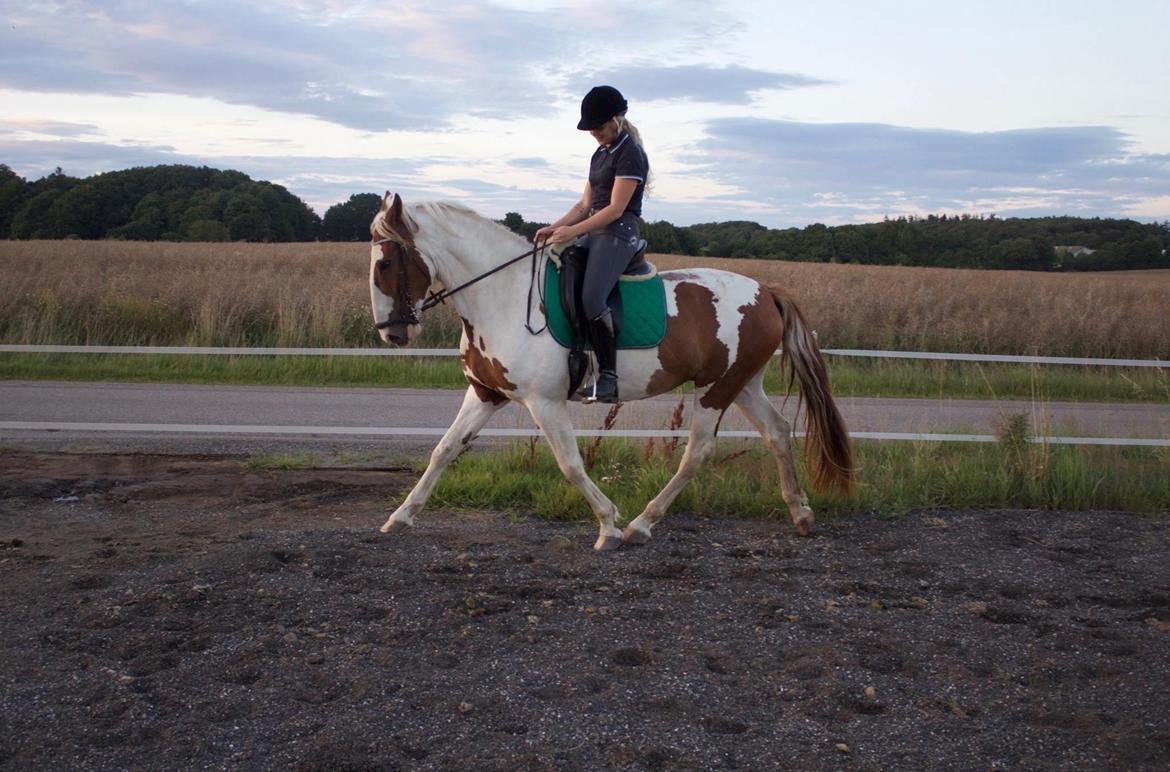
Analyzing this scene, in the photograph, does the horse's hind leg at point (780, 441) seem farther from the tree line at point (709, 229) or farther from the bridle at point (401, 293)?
the tree line at point (709, 229)

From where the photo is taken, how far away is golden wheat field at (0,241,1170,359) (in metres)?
15.6

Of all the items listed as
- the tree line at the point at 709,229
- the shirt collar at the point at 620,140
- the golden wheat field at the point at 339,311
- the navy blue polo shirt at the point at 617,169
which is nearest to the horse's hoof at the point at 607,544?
the navy blue polo shirt at the point at 617,169

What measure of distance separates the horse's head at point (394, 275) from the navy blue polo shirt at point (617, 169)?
45.9 inches

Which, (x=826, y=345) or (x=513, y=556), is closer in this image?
(x=513, y=556)

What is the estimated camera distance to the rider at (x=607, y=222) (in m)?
6.08

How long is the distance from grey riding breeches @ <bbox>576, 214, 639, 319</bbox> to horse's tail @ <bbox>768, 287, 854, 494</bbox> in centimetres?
139

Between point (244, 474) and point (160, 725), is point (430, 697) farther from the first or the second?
point (244, 474)

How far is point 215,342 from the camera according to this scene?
608 inches

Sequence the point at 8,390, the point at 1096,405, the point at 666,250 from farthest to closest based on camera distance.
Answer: the point at 666,250 < the point at 1096,405 < the point at 8,390

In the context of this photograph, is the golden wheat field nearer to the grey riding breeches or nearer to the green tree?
the green tree

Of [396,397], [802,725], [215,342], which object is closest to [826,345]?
[396,397]

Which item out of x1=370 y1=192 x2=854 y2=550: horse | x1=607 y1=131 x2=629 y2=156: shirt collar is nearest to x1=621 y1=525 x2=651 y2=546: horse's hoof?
x1=370 y1=192 x2=854 y2=550: horse

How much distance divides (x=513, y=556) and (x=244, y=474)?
9.85 feet

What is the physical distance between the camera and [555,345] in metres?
6.14
